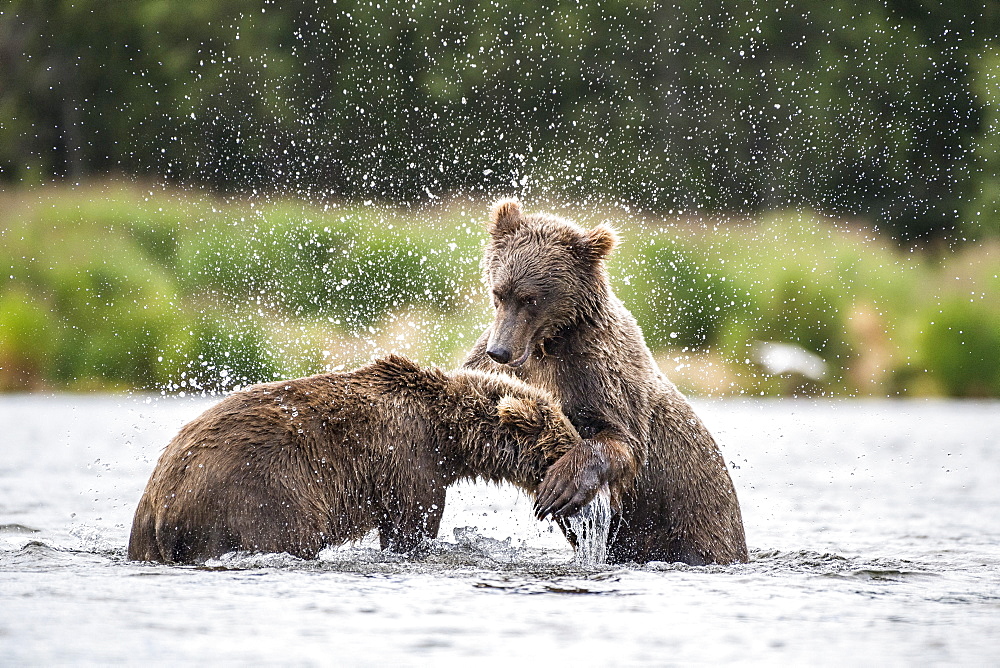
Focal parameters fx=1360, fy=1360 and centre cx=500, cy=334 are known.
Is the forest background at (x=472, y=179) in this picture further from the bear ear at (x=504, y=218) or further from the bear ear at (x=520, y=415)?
the bear ear at (x=520, y=415)

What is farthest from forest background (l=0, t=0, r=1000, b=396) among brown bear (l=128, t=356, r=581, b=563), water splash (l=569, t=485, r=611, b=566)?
brown bear (l=128, t=356, r=581, b=563)

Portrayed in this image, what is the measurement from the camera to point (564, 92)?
26.0m

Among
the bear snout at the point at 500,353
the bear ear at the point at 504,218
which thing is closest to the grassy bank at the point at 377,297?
the bear ear at the point at 504,218

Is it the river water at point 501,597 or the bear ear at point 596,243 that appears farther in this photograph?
the bear ear at point 596,243

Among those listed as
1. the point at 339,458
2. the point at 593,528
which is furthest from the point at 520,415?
the point at 339,458

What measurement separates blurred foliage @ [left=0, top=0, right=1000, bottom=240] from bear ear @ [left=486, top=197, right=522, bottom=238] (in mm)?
16237

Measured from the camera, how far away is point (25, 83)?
86.2ft

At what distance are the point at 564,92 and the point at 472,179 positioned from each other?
12.6ft

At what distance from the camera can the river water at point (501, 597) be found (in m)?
5.04

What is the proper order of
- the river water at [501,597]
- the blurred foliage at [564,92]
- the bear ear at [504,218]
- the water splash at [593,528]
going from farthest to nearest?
the blurred foliage at [564,92], the bear ear at [504,218], the water splash at [593,528], the river water at [501,597]

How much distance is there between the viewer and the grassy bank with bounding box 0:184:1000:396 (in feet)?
59.0

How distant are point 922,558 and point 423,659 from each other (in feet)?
13.7

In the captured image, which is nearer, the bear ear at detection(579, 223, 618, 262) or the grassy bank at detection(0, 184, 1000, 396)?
the bear ear at detection(579, 223, 618, 262)

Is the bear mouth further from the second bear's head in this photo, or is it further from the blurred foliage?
the blurred foliage
